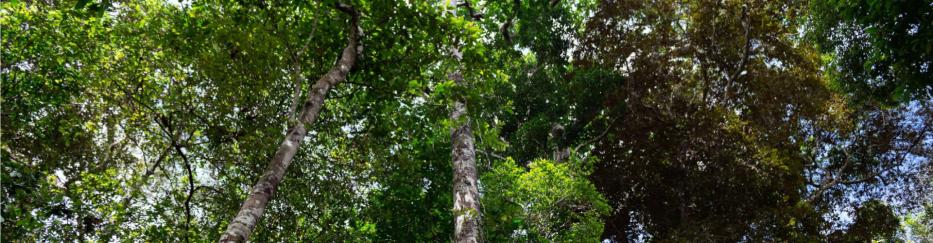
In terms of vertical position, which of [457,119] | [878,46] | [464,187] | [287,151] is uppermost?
[878,46]

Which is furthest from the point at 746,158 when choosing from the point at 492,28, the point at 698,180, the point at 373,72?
the point at 373,72

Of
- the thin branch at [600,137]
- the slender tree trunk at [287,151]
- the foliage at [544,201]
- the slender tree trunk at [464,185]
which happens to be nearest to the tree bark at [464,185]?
the slender tree trunk at [464,185]

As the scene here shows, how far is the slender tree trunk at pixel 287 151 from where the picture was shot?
396 centimetres

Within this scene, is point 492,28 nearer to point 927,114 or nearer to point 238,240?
point 238,240

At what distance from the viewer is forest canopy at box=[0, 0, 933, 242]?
631 cm

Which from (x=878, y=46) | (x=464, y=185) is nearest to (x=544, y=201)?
(x=464, y=185)

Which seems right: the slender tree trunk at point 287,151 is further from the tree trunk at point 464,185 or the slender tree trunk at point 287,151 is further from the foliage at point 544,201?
the foliage at point 544,201

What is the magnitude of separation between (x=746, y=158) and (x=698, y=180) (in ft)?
4.54

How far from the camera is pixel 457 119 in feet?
26.5

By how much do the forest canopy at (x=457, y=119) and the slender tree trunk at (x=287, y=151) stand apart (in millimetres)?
21

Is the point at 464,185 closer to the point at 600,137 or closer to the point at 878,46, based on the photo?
the point at 878,46

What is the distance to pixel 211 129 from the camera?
20.7ft

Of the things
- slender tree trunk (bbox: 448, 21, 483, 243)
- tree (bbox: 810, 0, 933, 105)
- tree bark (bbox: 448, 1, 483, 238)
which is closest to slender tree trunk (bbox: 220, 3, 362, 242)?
tree bark (bbox: 448, 1, 483, 238)

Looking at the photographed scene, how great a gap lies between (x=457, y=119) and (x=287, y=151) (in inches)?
146
